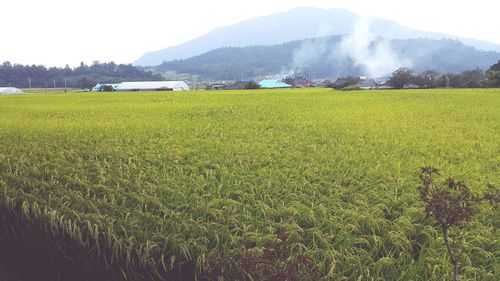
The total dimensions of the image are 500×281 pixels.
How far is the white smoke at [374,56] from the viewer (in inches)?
6373

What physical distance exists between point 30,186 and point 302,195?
243 centimetres

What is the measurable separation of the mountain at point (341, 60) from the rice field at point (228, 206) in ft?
441

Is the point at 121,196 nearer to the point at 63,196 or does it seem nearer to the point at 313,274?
the point at 63,196

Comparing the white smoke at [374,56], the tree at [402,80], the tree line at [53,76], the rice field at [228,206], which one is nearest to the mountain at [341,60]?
the white smoke at [374,56]

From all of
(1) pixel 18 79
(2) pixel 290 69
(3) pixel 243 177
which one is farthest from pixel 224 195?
(2) pixel 290 69

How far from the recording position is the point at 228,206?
10.9 feet

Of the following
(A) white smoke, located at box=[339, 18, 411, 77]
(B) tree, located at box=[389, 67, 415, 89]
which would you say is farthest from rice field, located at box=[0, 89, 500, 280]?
(A) white smoke, located at box=[339, 18, 411, 77]

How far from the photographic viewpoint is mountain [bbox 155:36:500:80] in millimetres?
145500

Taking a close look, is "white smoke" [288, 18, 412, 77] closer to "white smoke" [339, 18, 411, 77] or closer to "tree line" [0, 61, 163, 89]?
"white smoke" [339, 18, 411, 77]

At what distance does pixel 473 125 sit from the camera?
782cm

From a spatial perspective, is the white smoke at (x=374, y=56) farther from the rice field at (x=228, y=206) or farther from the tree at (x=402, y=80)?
the rice field at (x=228, y=206)

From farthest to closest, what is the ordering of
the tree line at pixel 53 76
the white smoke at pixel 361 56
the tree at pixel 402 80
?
1. the white smoke at pixel 361 56
2. the tree line at pixel 53 76
3. the tree at pixel 402 80

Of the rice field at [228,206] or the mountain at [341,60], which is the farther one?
the mountain at [341,60]

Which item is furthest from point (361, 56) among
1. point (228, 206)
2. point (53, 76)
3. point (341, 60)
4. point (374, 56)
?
point (228, 206)
